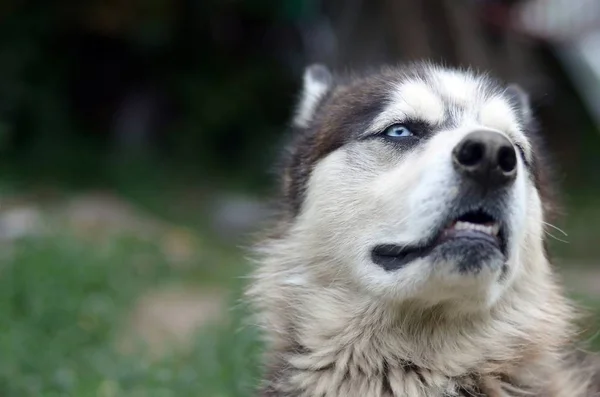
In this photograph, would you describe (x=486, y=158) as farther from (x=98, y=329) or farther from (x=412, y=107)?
(x=98, y=329)

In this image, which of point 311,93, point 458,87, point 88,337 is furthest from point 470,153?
point 88,337

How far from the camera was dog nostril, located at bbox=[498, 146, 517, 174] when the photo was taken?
2908mm

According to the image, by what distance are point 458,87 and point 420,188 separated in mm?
712

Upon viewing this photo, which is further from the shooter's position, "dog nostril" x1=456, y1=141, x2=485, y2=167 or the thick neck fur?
the thick neck fur

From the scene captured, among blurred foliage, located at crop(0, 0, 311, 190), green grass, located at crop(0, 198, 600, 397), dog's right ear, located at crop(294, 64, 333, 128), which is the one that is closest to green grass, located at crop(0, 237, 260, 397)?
green grass, located at crop(0, 198, 600, 397)

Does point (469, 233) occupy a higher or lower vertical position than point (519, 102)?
lower

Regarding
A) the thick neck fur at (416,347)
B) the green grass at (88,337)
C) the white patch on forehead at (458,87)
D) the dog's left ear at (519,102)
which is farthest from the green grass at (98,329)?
the white patch on forehead at (458,87)

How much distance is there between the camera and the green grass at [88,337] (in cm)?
489

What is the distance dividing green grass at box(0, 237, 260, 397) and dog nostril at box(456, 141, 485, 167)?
A: 4.93 ft

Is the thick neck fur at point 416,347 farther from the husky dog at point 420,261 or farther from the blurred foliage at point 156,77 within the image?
the blurred foliage at point 156,77

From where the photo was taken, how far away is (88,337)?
229 inches

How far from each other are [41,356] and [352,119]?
9.03ft

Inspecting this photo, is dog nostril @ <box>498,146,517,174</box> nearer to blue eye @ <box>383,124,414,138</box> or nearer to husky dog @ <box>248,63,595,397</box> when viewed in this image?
husky dog @ <box>248,63,595,397</box>

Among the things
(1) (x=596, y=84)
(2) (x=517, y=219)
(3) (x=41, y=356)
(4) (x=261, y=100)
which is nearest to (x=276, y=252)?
(2) (x=517, y=219)
